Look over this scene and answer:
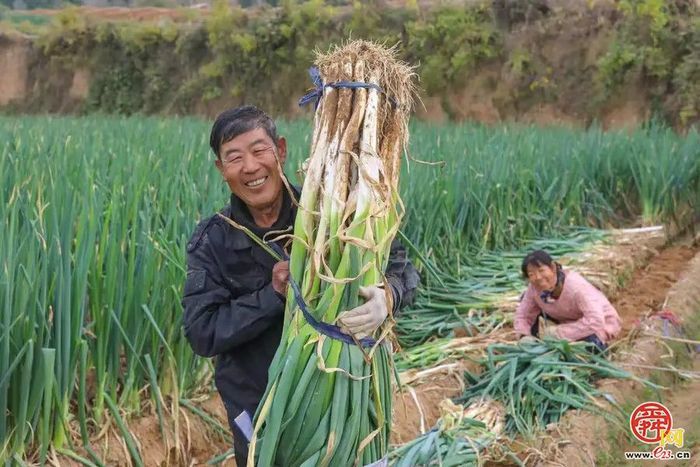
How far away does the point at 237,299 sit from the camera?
155cm

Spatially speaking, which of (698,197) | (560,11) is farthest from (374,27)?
(698,197)

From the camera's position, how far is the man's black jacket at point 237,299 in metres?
1.52

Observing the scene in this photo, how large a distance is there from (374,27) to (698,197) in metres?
11.5

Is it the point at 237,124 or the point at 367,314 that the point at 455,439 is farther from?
the point at 237,124

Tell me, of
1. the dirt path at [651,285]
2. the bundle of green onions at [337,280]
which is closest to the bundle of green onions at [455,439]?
the bundle of green onions at [337,280]

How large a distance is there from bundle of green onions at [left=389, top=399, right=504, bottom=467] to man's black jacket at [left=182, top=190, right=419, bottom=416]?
88 cm

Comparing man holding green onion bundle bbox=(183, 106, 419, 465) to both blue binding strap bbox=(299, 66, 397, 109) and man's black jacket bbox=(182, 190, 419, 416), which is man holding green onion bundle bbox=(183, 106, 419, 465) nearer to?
man's black jacket bbox=(182, 190, 419, 416)

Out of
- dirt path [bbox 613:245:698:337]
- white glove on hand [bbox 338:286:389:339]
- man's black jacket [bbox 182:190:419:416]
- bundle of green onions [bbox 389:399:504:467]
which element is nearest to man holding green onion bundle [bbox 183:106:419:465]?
man's black jacket [bbox 182:190:419:416]

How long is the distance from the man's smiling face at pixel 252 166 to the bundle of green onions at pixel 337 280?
139mm

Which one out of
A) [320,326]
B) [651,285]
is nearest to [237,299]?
[320,326]

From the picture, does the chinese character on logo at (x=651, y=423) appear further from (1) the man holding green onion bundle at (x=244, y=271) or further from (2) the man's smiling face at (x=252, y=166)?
(2) the man's smiling face at (x=252, y=166)

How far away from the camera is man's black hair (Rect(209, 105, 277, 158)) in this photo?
156 centimetres

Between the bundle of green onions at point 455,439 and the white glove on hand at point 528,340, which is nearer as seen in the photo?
the bundle of green onions at point 455,439

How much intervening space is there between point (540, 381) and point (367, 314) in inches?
70.5
